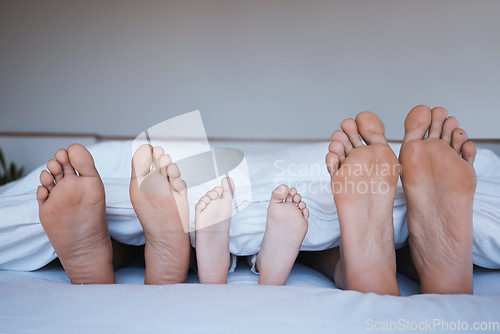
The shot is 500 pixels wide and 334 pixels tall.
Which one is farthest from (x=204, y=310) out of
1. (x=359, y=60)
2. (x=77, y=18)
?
(x=77, y=18)

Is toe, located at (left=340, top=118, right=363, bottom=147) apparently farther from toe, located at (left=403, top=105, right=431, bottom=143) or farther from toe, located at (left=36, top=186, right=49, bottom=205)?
toe, located at (left=36, top=186, right=49, bottom=205)

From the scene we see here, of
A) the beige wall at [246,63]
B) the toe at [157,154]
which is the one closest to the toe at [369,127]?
the toe at [157,154]

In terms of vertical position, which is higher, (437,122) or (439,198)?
(437,122)

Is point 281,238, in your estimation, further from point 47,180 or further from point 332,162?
point 47,180

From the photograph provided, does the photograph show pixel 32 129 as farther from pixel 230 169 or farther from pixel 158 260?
pixel 158 260

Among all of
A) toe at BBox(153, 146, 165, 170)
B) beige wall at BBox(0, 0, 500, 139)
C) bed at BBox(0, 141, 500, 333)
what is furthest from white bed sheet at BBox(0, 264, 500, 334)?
beige wall at BBox(0, 0, 500, 139)

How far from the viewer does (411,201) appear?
2.46 feet

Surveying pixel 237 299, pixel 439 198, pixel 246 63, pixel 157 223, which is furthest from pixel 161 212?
pixel 246 63

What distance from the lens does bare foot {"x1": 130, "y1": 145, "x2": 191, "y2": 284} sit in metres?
0.72

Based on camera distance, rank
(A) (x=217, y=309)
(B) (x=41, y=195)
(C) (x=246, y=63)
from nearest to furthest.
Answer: (A) (x=217, y=309) < (B) (x=41, y=195) < (C) (x=246, y=63)

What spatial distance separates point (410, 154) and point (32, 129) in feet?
7.55

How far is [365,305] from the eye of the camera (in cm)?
50

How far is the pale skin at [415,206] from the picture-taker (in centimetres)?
67

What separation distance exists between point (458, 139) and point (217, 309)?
56 cm
